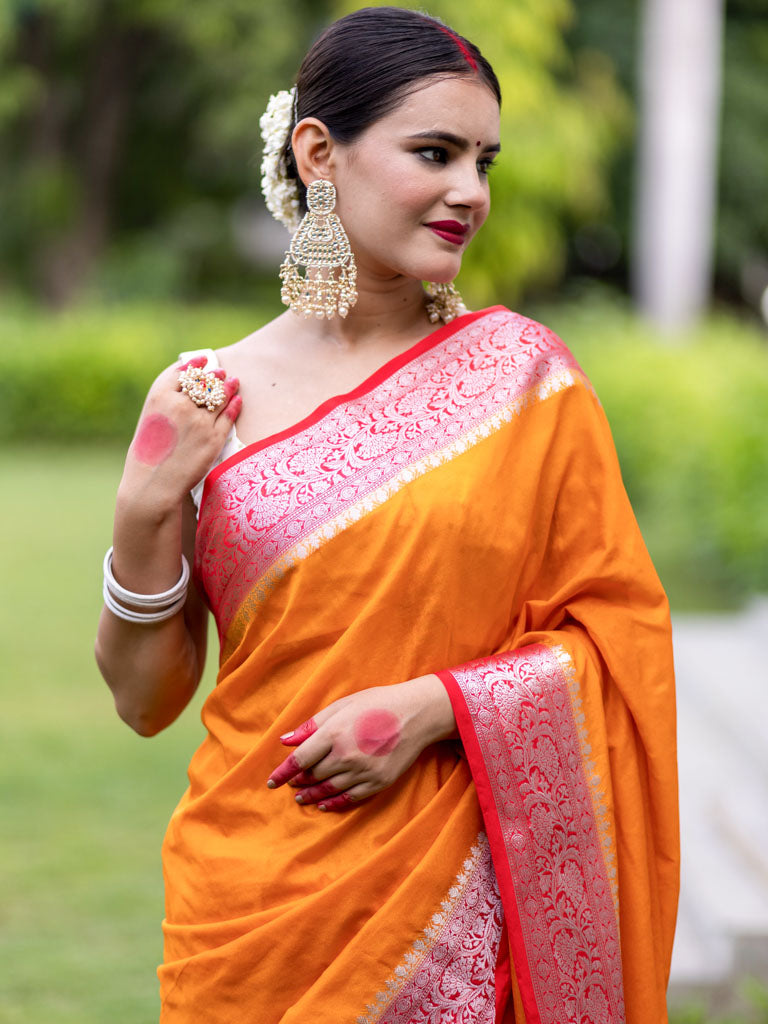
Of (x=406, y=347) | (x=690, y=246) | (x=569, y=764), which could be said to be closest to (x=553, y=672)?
(x=569, y=764)

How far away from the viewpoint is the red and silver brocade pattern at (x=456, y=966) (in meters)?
1.66

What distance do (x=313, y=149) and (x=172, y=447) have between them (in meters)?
0.44

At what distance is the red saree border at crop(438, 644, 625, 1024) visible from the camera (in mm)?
1694

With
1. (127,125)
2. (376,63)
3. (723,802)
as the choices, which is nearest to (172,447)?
(376,63)

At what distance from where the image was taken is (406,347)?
1.87 metres

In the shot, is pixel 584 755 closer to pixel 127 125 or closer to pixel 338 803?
pixel 338 803

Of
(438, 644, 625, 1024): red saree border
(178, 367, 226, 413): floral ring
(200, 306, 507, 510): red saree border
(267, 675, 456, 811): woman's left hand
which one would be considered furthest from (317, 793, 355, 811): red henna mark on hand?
(178, 367, 226, 413): floral ring

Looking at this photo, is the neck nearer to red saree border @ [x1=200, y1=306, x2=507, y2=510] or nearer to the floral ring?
red saree border @ [x1=200, y1=306, x2=507, y2=510]

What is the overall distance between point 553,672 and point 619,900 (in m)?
0.33

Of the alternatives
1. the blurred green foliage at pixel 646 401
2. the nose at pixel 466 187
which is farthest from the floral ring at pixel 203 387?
the blurred green foliage at pixel 646 401

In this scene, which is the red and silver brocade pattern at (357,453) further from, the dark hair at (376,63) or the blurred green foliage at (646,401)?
the blurred green foliage at (646,401)

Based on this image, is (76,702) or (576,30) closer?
(76,702)

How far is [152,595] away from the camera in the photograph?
1776mm

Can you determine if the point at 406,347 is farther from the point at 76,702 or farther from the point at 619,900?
the point at 76,702
